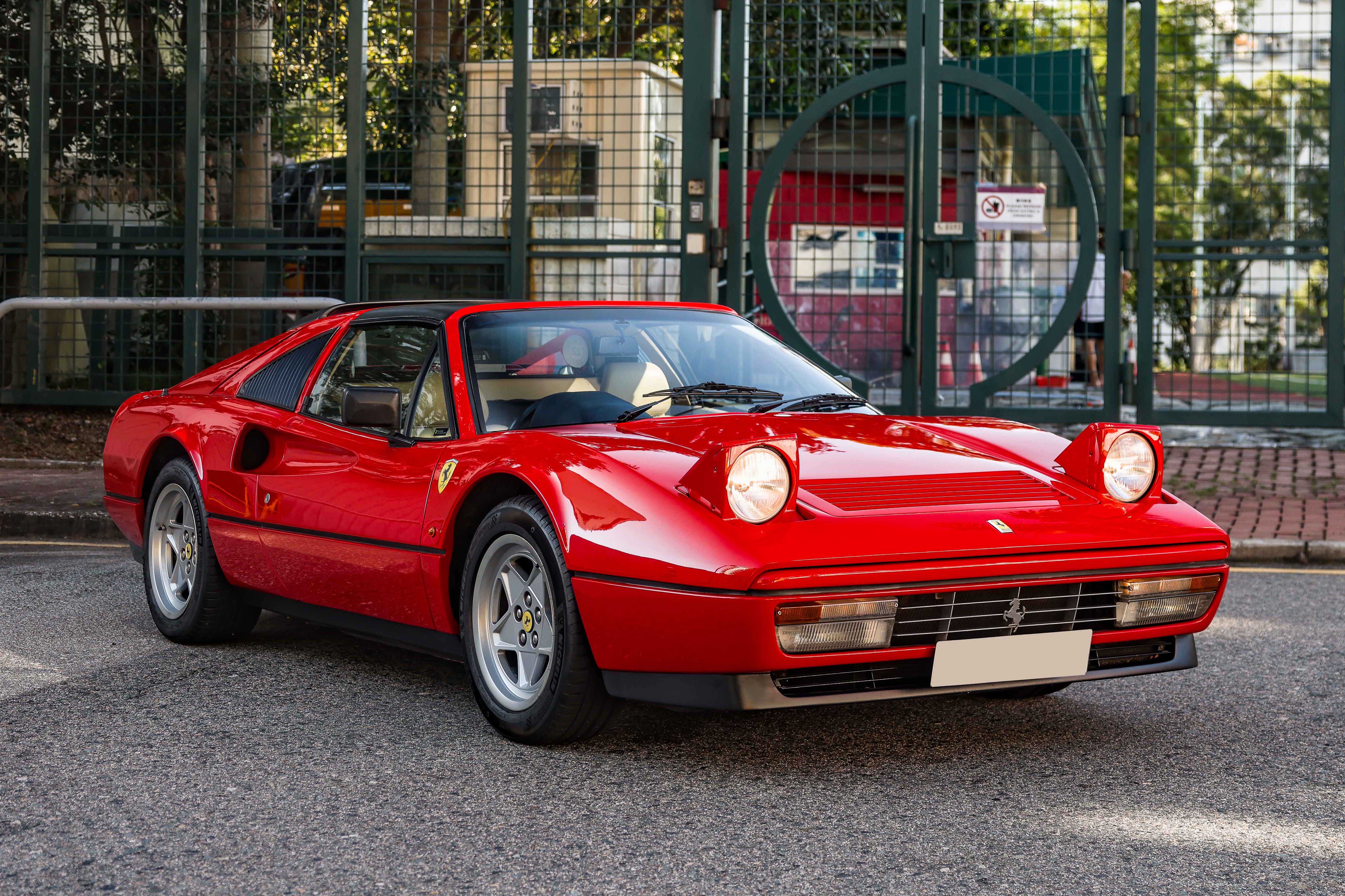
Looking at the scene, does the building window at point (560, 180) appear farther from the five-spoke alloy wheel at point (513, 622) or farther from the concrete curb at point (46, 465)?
the five-spoke alloy wheel at point (513, 622)

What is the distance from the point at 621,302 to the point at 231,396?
1511mm

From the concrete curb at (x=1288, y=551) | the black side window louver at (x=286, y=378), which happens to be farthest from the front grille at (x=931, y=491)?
the concrete curb at (x=1288, y=551)

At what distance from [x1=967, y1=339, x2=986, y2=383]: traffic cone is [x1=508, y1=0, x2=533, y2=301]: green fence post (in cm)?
339

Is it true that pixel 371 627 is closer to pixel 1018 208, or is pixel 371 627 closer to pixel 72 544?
pixel 72 544

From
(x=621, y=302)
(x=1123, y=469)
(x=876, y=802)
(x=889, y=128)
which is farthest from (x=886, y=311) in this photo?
(x=876, y=802)

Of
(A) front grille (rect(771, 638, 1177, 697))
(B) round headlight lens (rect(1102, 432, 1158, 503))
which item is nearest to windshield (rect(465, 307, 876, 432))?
(B) round headlight lens (rect(1102, 432, 1158, 503))

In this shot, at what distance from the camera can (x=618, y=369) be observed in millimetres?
4852

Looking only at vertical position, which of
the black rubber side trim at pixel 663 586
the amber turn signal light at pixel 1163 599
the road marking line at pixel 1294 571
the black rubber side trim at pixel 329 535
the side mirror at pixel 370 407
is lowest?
the road marking line at pixel 1294 571

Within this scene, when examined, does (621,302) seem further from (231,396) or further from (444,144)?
(444,144)

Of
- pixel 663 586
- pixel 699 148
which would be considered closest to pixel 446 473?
pixel 663 586

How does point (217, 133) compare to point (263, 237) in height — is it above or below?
above

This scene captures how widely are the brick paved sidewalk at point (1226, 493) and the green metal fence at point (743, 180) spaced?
0.46m

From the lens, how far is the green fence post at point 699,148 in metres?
11.6

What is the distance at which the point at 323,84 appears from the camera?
40.0ft
